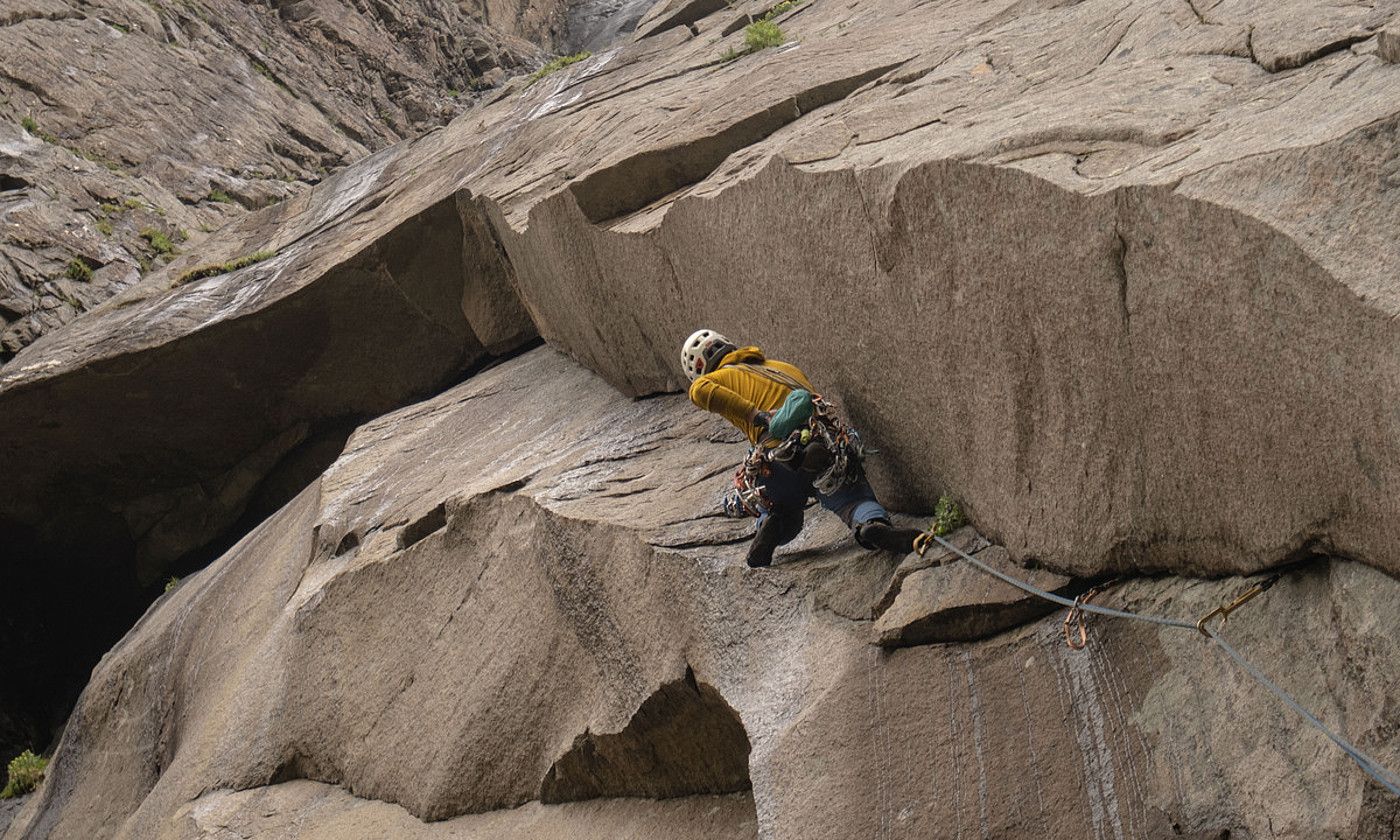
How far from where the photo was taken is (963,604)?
6.86m

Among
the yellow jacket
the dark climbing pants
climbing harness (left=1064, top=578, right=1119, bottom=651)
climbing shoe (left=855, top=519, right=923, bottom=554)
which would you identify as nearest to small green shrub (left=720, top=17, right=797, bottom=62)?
the yellow jacket

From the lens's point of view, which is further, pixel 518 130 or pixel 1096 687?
pixel 518 130

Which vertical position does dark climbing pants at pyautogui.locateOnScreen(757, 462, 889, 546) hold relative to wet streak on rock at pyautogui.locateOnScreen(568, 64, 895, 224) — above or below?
below

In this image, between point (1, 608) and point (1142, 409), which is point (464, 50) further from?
point (1142, 409)

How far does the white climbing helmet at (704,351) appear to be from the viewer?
900 centimetres

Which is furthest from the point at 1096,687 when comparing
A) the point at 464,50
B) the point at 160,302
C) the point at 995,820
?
the point at 464,50

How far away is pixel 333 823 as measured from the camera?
34.7 ft

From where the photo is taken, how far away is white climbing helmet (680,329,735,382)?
9000 millimetres

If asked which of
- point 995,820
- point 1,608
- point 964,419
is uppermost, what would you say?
point 964,419

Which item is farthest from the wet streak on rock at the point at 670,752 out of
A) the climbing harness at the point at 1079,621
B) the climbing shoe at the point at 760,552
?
the climbing harness at the point at 1079,621

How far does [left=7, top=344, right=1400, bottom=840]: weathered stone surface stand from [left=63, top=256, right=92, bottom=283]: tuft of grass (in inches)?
400

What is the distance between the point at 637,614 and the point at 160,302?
1550 centimetres

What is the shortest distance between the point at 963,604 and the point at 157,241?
23.9 m

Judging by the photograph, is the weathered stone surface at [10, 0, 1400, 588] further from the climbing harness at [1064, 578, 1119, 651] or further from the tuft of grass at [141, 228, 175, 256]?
the tuft of grass at [141, 228, 175, 256]
